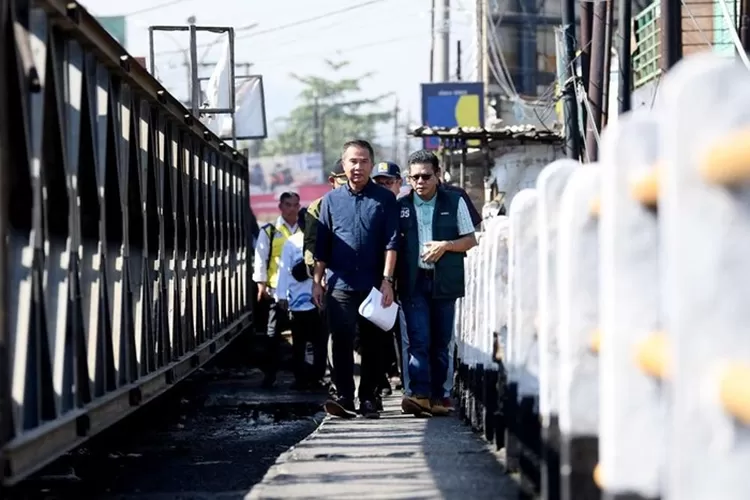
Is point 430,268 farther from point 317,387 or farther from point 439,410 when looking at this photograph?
point 317,387

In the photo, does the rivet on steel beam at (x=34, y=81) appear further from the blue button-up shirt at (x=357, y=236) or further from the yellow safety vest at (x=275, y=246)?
the yellow safety vest at (x=275, y=246)

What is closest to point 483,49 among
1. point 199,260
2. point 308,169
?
point 199,260

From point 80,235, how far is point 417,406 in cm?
380

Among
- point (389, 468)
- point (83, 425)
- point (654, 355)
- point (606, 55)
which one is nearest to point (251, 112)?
point (606, 55)

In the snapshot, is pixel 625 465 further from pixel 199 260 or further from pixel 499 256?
pixel 199 260

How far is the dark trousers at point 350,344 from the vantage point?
10.1 m

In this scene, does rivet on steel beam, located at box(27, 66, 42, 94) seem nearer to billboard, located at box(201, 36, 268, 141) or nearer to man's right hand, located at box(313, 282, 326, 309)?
man's right hand, located at box(313, 282, 326, 309)

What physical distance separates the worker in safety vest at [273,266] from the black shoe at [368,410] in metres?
4.79

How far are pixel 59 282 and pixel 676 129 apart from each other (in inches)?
150

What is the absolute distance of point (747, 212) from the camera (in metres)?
2.86

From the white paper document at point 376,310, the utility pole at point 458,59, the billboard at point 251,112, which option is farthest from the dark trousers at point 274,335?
the utility pole at point 458,59

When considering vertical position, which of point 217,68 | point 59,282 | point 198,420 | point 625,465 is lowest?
point 198,420

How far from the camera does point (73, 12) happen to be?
6359mm

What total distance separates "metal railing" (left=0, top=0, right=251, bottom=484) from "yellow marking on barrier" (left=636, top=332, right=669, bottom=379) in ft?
8.11
